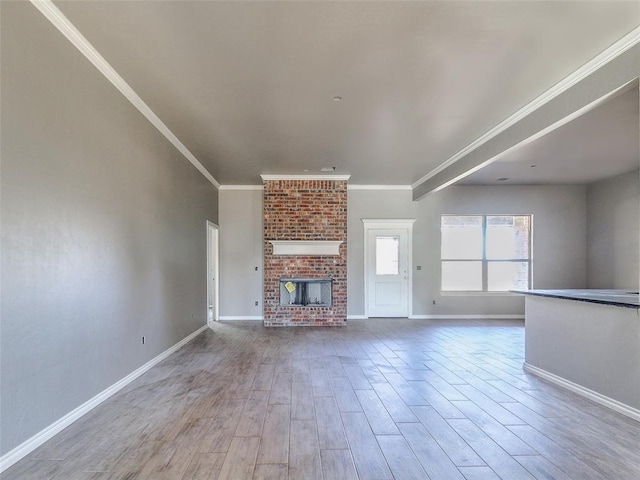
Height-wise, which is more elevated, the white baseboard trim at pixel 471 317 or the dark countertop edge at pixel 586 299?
the dark countertop edge at pixel 586 299

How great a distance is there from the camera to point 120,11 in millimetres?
2168

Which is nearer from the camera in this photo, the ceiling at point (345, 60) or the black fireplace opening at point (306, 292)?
the ceiling at point (345, 60)

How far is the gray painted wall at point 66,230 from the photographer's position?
196 centimetres

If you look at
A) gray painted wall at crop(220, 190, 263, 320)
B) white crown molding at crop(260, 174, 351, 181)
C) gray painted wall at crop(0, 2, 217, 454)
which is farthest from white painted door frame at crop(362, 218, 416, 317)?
gray painted wall at crop(0, 2, 217, 454)

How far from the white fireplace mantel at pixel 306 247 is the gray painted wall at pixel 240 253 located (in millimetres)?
785

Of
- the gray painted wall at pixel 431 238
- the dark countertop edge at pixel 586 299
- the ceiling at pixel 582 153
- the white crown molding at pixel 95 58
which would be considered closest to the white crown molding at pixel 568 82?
the ceiling at pixel 582 153

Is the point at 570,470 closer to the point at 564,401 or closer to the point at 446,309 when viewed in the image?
the point at 564,401

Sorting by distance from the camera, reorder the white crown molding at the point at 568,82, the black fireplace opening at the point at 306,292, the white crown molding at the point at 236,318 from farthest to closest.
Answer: the white crown molding at the point at 236,318 → the black fireplace opening at the point at 306,292 → the white crown molding at the point at 568,82

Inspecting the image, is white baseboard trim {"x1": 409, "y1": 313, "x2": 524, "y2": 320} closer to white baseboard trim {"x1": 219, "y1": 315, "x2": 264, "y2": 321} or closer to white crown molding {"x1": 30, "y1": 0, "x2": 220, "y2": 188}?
white baseboard trim {"x1": 219, "y1": 315, "x2": 264, "y2": 321}

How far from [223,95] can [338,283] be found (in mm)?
4164

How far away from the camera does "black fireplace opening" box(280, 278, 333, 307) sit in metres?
6.51

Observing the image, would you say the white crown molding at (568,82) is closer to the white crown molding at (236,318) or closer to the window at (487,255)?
the window at (487,255)

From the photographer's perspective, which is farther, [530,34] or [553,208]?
[553,208]

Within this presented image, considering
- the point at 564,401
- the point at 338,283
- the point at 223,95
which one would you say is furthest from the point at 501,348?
the point at 223,95
